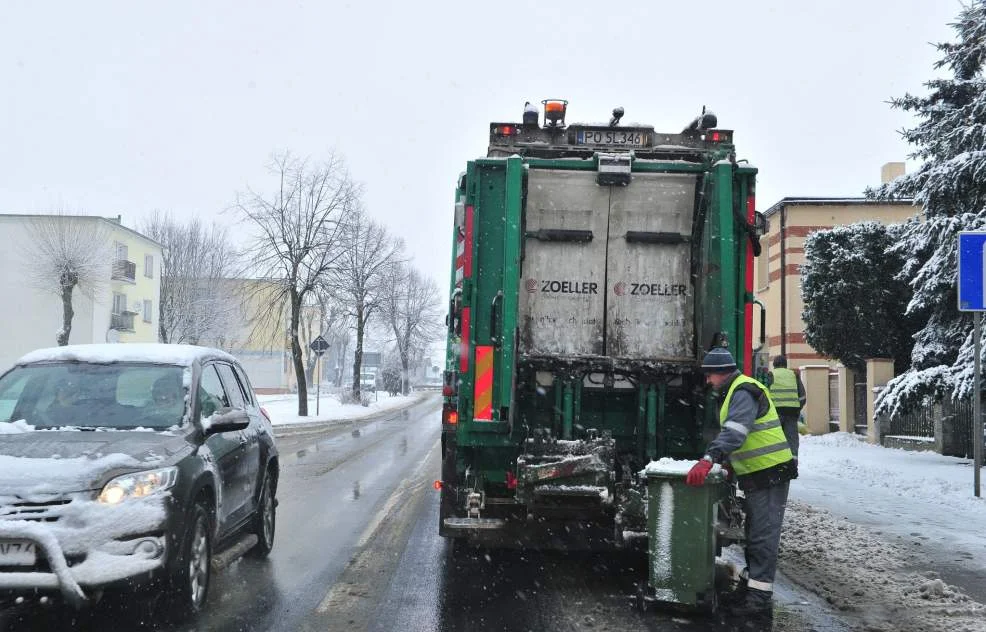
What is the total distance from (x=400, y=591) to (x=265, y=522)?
1.77 metres

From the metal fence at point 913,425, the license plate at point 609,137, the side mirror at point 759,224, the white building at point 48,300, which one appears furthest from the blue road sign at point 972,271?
the white building at point 48,300

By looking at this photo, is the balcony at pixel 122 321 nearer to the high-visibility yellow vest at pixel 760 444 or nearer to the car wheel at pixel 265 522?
the car wheel at pixel 265 522

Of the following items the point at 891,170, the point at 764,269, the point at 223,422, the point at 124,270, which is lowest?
the point at 223,422

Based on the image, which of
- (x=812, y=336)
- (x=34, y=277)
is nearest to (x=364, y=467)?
(x=812, y=336)

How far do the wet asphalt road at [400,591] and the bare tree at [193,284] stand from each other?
4168 cm

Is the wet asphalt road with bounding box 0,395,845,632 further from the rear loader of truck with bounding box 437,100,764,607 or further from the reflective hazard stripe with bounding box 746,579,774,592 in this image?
the rear loader of truck with bounding box 437,100,764,607

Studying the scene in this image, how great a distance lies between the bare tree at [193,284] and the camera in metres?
49.0

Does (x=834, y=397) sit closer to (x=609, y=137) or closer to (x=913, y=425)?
(x=913, y=425)

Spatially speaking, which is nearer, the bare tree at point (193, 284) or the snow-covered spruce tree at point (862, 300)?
the snow-covered spruce tree at point (862, 300)

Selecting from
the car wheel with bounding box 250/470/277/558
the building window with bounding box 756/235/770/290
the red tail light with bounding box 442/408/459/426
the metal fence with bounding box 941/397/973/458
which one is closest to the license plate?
the red tail light with bounding box 442/408/459/426

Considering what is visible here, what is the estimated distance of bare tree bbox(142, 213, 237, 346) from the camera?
49.0 meters

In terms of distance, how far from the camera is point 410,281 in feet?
214

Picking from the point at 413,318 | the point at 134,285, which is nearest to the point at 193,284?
the point at 134,285

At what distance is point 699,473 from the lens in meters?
5.50
